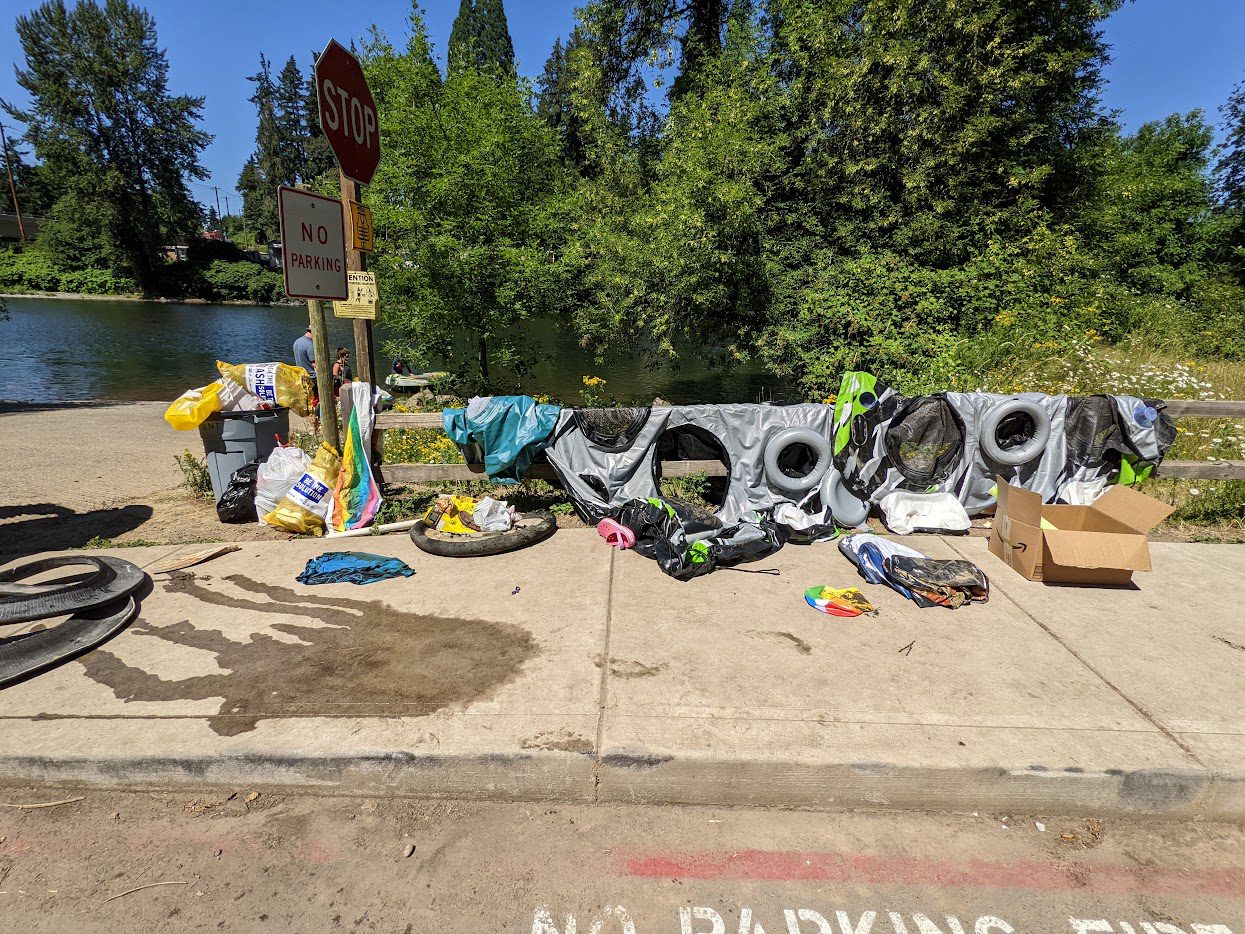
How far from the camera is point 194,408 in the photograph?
5.99 metres

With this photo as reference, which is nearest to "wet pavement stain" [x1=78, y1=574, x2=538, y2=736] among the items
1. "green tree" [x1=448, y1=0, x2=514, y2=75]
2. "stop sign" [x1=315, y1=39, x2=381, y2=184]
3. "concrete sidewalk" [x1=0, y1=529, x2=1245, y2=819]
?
"concrete sidewalk" [x1=0, y1=529, x2=1245, y2=819]

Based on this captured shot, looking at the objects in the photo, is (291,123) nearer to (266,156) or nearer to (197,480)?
(266,156)

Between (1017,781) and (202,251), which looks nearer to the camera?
(1017,781)

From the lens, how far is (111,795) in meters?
2.78

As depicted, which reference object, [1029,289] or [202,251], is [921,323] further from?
[202,251]

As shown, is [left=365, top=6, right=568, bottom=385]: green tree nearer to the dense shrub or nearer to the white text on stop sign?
the white text on stop sign

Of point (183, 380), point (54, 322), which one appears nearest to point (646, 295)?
point (183, 380)

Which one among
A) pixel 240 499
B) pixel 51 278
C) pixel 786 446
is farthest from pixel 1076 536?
pixel 51 278

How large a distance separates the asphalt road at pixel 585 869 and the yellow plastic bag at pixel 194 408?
397cm

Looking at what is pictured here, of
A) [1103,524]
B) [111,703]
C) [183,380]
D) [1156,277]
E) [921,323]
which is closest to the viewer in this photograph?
[111,703]

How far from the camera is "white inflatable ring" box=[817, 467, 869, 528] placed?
18.3 feet

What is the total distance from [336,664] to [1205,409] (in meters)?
7.08

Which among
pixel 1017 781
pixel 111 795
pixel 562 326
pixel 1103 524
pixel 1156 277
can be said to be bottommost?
pixel 111 795

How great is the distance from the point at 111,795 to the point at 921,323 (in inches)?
376
